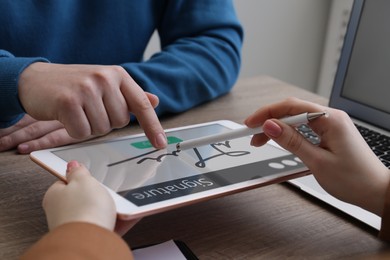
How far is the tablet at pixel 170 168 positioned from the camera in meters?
0.46

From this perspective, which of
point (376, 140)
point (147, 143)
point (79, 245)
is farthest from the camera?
point (376, 140)

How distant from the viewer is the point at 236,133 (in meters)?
0.56

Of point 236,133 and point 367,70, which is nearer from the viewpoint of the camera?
point 236,133

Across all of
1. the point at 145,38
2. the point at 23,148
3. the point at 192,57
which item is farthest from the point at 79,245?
the point at 145,38

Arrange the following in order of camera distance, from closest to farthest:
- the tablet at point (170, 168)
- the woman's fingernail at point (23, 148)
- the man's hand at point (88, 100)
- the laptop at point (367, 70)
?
the tablet at point (170, 168) < the man's hand at point (88, 100) < the woman's fingernail at point (23, 148) < the laptop at point (367, 70)

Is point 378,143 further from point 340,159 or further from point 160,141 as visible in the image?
point 160,141

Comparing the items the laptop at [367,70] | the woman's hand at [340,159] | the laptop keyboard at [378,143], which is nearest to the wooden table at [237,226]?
the woman's hand at [340,159]

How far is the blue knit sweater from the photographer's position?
2.82 ft

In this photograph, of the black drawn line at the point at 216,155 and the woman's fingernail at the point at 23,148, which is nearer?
the black drawn line at the point at 216,155

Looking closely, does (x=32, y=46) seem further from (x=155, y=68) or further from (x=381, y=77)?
(x=381, y=77)

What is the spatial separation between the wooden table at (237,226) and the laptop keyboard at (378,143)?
0.52ft

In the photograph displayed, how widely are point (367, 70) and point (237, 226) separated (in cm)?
45

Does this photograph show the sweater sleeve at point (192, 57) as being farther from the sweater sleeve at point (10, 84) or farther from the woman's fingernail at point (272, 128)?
the woman's fingernail at point (272, 128)

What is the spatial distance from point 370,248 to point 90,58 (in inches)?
27.4
